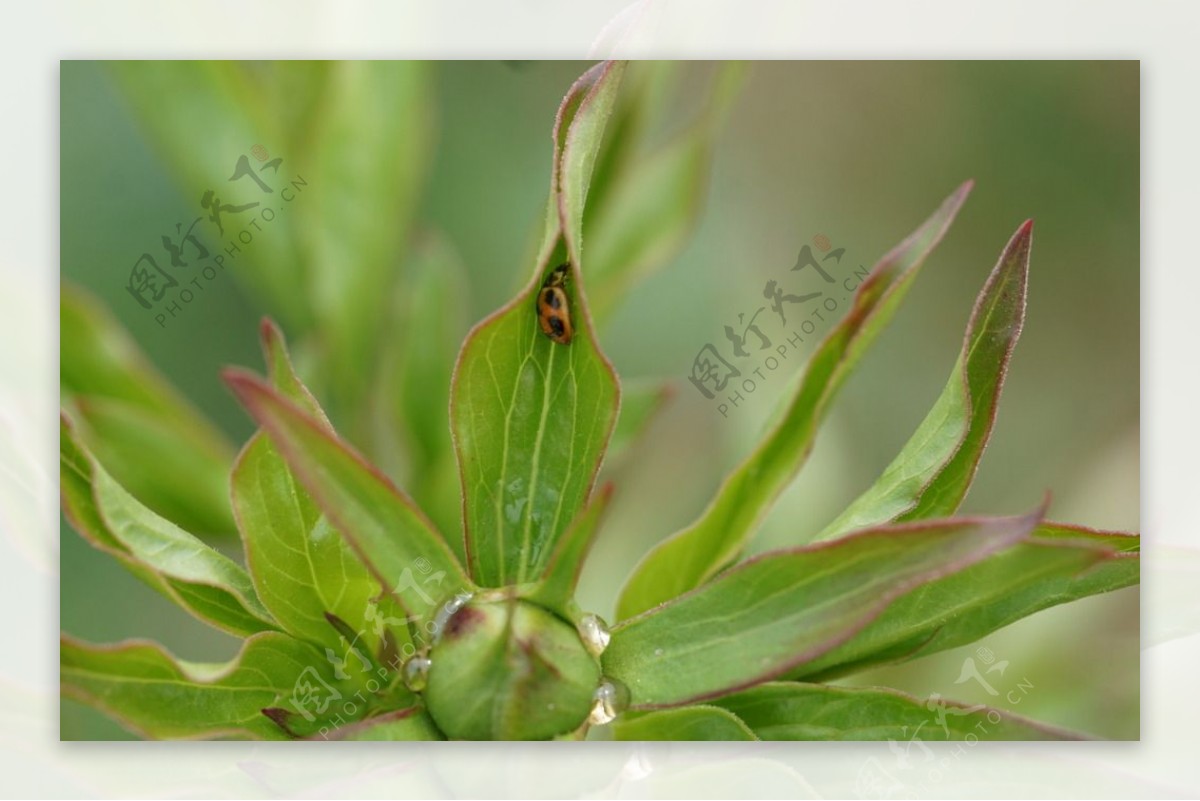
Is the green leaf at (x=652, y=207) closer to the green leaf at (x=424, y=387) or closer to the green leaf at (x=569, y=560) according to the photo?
the green leaf at (x=424, y=387)

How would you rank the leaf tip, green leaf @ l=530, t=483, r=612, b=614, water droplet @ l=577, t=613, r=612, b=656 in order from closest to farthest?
1. green leaf @ l=530, t=483, r=612, b=614
2. water droplet @ l=577, t=613, r=612, b=656
3. the leaf tip

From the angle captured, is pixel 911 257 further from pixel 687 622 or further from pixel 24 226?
pixel 24 226

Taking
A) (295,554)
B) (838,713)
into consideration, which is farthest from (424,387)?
(838,713)

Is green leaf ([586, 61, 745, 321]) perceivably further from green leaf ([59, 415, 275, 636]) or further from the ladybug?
green leaf ([59, 415, 275, 636])

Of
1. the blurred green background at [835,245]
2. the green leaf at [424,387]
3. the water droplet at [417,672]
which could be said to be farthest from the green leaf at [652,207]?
the water droplet at [417,672]

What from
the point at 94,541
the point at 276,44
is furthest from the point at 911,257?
the point at 94,541

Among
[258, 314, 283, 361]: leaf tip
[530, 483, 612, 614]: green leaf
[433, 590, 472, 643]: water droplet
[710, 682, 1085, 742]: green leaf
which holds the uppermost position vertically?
[258, 314, 283, 361]: leaf tip

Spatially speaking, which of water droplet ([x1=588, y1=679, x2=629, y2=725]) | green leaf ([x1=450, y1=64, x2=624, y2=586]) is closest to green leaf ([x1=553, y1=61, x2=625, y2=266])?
green leaf ([x1=450, y1=64, x2=624, y2=586])

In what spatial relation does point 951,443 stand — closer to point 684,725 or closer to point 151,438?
point 684,725
